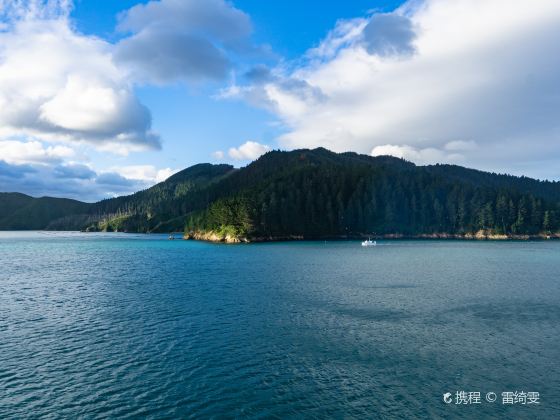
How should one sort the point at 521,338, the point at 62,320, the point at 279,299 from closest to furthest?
1. the point at 521,338
2. the point at 62,320
3. the point at 279,299

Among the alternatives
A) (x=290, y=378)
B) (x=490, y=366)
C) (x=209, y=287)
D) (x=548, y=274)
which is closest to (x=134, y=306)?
(x=209, y=287)

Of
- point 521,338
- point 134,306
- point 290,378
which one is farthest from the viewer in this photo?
point 134,306

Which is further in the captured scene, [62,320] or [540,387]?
[62,320]

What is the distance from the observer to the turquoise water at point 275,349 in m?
27.6

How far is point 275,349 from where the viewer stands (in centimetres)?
3903

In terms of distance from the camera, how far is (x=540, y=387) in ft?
99.8

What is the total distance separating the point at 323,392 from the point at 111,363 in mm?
19867

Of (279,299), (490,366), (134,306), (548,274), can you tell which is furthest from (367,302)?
(548,274)

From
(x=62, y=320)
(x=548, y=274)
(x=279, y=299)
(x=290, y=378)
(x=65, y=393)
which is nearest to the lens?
(x=65, y=393)

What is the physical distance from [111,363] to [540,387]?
123 ft

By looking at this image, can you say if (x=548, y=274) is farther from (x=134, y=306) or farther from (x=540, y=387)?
(x=134, y=306)

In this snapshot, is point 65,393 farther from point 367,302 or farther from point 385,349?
point 367,302

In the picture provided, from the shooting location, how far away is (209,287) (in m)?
75.2

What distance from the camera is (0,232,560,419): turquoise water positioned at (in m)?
27.6
